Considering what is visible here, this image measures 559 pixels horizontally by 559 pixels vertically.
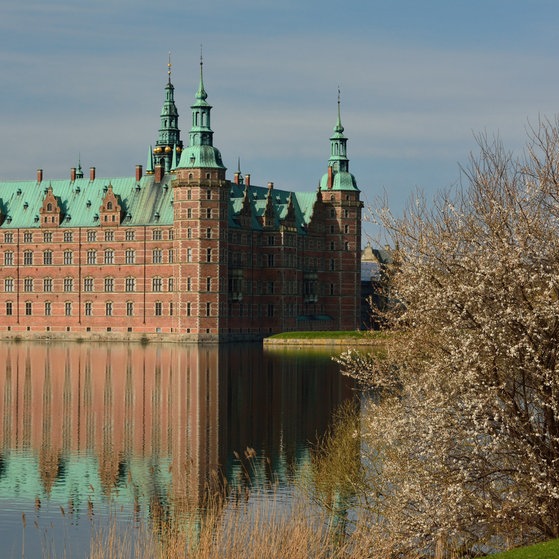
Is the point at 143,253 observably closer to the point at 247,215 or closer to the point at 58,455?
the point at 247,215

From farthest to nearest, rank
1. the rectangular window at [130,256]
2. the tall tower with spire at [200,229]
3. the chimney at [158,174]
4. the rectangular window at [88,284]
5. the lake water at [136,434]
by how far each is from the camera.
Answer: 1. the chimney at [158,174]
2. the rectangular window at [88,284]
3. the rectangular window at [130,256]
4. the tall tower with spire at [200,229]
5. the lake water at [136,434]

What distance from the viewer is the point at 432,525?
21.6 metres

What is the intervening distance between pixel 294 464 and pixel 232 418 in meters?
12.2

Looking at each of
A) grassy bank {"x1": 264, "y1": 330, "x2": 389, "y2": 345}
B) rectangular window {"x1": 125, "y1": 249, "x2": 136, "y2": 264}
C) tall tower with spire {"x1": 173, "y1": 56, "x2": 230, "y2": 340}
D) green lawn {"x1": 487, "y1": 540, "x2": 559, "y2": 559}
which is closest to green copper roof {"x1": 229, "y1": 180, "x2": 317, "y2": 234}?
tall tower with spire {"x1": 173, "y1": 56, "x2": 230, "y2": 340}

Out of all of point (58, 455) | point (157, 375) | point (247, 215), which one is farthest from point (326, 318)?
point (58, 455)

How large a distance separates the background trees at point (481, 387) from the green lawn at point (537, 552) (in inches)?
50.2

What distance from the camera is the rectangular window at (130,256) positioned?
370ft

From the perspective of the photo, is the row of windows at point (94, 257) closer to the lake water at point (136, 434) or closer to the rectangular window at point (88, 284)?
the rectangular window at point (88, 284)

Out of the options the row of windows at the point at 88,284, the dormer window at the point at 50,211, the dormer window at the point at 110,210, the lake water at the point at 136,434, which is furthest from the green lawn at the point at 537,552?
the dormer window at the point at 50,211

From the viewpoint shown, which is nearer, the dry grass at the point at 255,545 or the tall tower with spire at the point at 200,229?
the dry grass at the point at 255,545

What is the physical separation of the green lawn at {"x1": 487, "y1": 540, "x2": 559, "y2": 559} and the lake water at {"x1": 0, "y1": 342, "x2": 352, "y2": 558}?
28.1ft

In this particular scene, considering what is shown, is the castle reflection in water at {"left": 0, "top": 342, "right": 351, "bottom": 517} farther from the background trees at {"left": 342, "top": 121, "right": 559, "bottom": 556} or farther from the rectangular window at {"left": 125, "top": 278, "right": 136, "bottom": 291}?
the rectangular window at {"left": 125, "top": 278, "right": 136, "bottom": 291}

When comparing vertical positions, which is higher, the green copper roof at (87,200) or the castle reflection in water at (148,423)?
the green copper roof at (87,200)

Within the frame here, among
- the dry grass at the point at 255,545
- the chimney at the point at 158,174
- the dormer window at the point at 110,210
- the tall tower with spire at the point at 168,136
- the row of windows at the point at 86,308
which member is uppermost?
the tall tower with spire at the point at 168,136
